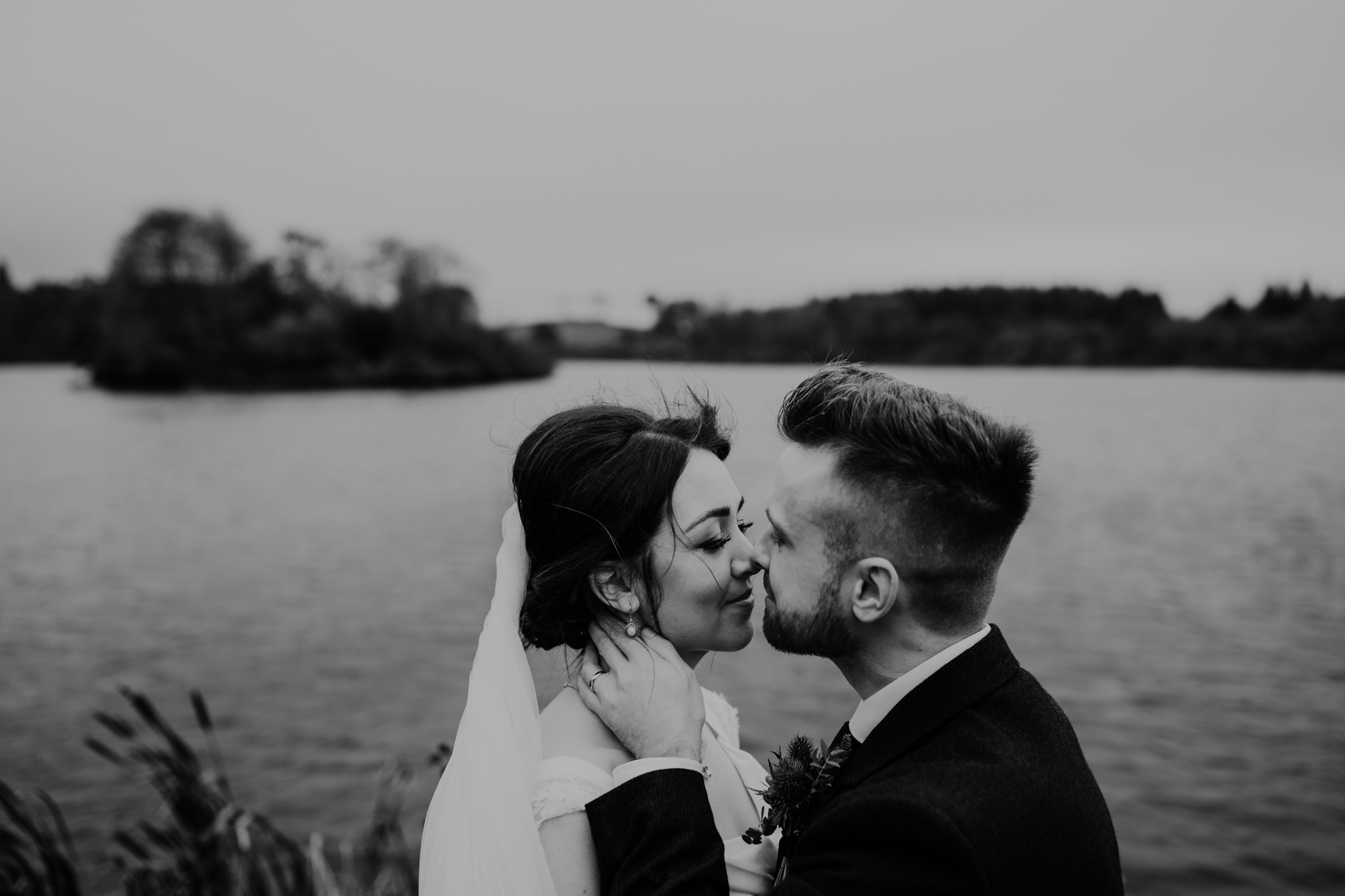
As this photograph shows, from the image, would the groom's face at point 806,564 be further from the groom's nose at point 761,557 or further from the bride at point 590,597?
the bride at point 590,597

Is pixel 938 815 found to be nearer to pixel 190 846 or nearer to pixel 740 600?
pixel 740 600

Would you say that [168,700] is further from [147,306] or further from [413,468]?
[147,306]

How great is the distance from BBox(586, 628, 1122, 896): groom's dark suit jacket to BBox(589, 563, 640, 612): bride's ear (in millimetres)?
692

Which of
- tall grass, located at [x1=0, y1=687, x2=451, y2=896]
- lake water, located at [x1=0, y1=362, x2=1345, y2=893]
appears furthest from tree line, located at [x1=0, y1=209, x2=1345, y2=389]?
tall grass, located at [x1=0, y1=687, x2=451, y2=896]

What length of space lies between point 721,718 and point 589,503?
1.18 metres

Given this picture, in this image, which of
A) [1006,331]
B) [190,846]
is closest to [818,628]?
[190,846]

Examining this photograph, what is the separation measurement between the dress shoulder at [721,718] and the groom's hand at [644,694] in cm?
52

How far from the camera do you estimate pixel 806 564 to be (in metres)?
2.84

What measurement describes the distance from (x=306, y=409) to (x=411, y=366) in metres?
23.7

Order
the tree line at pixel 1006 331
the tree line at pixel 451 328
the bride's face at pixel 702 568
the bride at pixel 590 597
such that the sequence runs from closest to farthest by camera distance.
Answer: the bride at pixel 590 597 < the bride's face at pixel 702 568 < the tree line at pixel 1006 331 < the tree line at pixel 451 328

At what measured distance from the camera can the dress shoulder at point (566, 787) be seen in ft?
9.07

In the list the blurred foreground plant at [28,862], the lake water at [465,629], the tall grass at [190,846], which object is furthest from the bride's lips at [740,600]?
the blurred foreground plant at [28,862]

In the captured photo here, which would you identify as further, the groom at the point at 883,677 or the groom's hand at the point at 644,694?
the groom's hand at the point at 644,694

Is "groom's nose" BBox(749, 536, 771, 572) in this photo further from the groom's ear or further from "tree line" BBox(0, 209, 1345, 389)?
"tree line" BBox(0, 209, 1345, 389)
